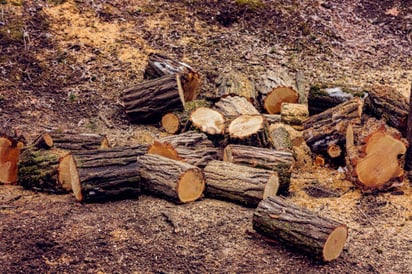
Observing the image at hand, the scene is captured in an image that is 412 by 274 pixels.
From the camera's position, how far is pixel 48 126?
7.63 meters

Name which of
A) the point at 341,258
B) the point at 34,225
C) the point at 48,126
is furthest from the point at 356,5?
the point at 34,225

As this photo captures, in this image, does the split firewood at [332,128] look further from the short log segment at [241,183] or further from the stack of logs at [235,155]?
the short log segment at [241,183]

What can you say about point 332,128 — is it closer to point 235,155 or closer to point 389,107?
point 389,107

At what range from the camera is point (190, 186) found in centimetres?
550

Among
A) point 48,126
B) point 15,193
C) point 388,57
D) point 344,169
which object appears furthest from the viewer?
point 388,57

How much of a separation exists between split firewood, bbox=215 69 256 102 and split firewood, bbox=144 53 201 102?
39 centimetres

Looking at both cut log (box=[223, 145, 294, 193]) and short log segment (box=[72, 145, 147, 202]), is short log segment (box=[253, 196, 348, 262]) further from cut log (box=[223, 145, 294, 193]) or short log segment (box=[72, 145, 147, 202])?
short log segment (box=[72, 145, 147, 202])

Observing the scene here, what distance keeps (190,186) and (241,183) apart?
54cm

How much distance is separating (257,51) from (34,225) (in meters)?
6.77

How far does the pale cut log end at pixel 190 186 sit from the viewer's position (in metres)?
5.41

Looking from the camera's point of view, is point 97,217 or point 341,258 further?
point 97,217

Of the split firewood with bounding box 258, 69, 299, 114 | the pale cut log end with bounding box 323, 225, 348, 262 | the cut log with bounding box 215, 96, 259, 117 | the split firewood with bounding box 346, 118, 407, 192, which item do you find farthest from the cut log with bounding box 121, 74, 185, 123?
the pale cut log end with bounding box 323, 225, 348, 262

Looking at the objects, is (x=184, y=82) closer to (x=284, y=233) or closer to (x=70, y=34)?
(x=70, y=34)

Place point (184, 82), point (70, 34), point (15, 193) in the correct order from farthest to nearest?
point (70, 34) < point (184, 82) < point (15, 193)
